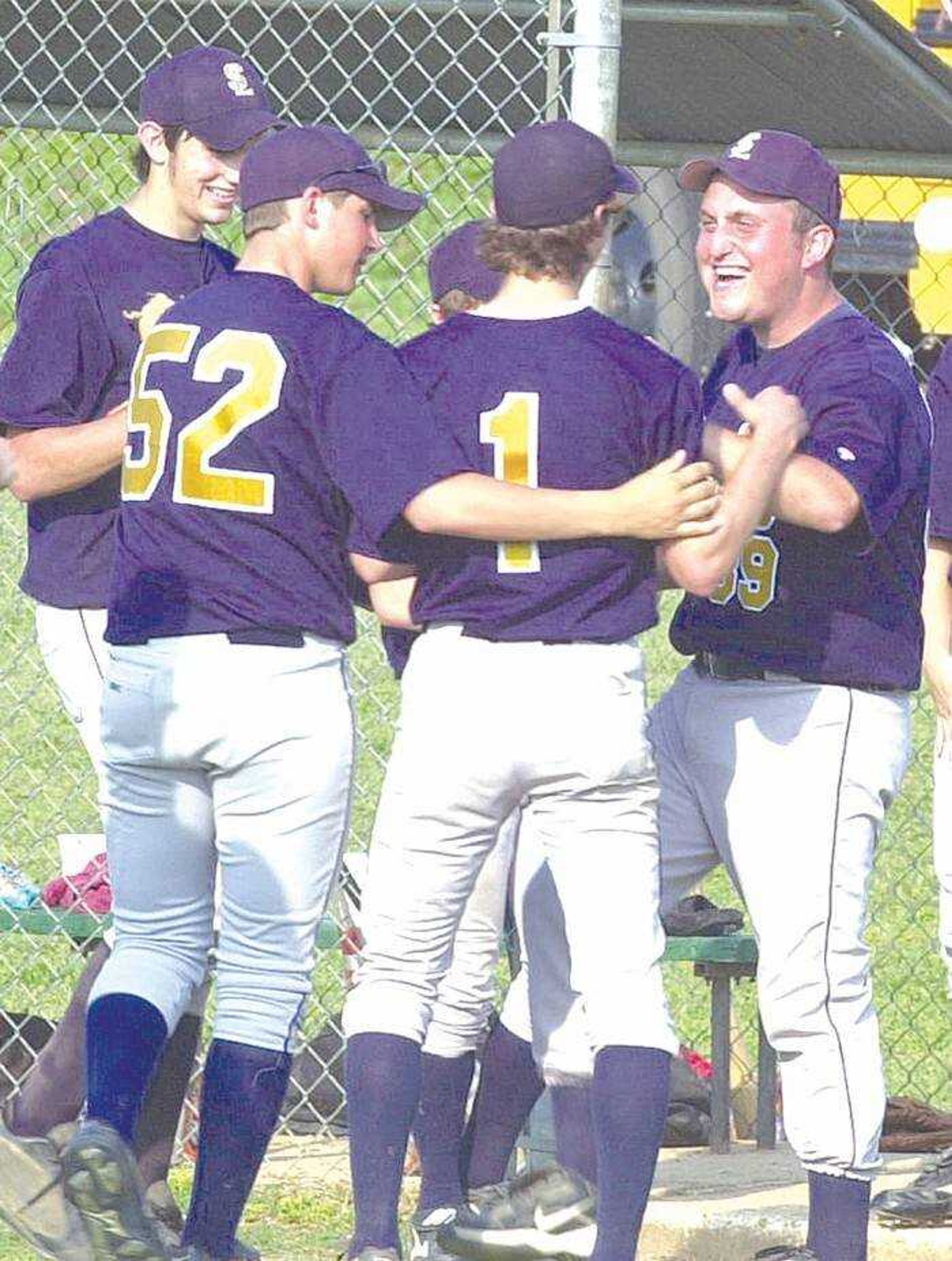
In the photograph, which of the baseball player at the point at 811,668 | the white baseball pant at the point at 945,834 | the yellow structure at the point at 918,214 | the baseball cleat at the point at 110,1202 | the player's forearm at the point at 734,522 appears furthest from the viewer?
the yellow structure at the point at 918,214

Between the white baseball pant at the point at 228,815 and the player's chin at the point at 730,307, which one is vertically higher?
the player's chin at the point at 730,307

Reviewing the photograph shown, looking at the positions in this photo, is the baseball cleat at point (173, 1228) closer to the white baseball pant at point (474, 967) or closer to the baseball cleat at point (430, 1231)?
the baseball cleat at point (430, 1231)

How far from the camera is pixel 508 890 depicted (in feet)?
15.3

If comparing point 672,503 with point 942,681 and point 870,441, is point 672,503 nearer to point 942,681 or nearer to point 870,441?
point 870,441

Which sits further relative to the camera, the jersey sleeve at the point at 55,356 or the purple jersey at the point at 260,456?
the jersey sleeve at the point at 55,356

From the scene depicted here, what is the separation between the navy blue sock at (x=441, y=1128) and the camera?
445cm

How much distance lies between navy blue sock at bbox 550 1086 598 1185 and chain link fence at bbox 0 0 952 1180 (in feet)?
3.54

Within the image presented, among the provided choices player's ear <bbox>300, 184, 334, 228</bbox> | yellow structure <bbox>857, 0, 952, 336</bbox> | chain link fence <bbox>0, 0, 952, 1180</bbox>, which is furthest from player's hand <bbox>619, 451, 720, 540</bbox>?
yellow structure <bbox>857, 0, 952, 336</bbox>

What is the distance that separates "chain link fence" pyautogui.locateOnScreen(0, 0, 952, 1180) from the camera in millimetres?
5438

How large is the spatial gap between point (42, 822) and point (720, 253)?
16.2 feet

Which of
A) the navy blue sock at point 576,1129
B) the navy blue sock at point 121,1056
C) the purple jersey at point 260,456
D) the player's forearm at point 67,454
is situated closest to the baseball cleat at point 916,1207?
the navy blue sock at point 576,1129

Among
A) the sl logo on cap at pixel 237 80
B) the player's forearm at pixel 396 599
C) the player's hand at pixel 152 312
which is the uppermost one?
the sl logo on cap at pixel 237 80

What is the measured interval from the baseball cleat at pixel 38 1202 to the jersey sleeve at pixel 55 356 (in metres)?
1.34

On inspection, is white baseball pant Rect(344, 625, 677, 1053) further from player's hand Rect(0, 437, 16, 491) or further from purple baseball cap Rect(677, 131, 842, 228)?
purple baseball cap Rect(677, 131, 842, 228)
